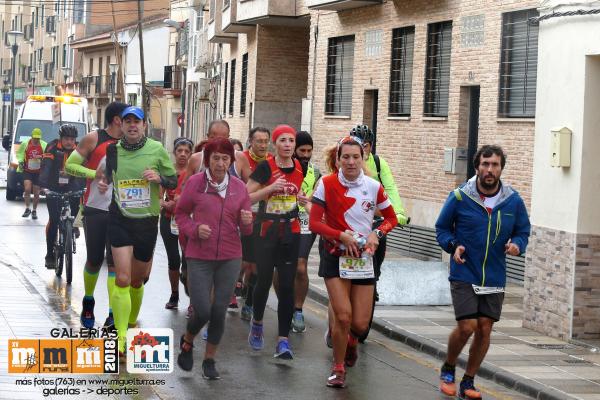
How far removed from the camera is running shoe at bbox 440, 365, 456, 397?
9711 mm

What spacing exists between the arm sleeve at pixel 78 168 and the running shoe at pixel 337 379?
302cm

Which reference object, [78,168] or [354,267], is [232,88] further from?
[354,267]

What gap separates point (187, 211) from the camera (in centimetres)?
969

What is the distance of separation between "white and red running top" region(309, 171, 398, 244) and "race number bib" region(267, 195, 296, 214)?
3.61 ft

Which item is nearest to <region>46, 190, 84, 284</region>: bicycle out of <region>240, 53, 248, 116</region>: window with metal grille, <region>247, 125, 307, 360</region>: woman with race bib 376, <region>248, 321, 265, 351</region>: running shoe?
<region>248, 321, 265, 351</region>: running shoe

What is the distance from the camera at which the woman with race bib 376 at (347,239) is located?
32.0 ft

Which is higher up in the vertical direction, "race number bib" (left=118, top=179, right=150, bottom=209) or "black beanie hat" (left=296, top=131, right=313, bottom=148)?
"black beanie hat" (left=296, top=131, right=313, bottom=148)

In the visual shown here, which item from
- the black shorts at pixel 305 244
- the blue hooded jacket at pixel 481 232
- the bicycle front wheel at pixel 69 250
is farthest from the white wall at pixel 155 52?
the blue hooded jacket at pixel 481 232

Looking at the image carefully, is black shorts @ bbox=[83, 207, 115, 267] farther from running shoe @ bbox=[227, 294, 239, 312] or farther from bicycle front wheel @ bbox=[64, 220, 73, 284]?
bicycle front wheel @ bbox=[64, 220, 73, 284]

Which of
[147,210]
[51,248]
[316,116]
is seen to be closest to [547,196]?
[147,210]

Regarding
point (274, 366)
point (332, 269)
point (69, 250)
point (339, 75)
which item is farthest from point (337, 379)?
point (339, 75)

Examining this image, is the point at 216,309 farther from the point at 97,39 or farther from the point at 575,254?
the point at 97,39

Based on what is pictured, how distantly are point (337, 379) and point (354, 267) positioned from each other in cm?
84

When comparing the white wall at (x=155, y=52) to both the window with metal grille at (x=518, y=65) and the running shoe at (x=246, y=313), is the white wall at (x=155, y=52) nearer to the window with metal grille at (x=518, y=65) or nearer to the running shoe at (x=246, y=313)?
the window with metal grille at (x=518, y=65)
